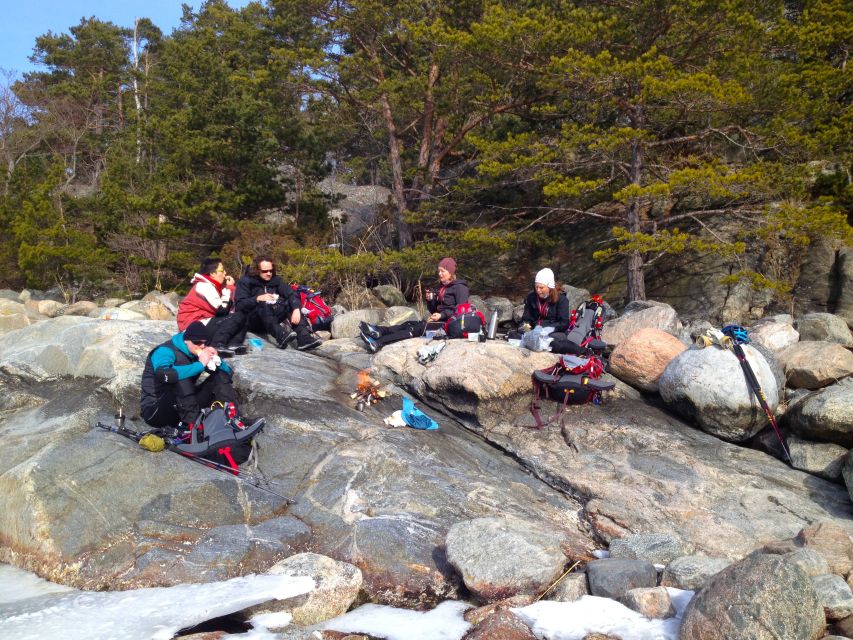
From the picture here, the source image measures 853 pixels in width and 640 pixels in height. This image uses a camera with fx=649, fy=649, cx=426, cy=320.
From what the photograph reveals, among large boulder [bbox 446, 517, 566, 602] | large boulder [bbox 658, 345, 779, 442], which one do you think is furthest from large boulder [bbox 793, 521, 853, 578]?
large boulder [bbox 658, 345, 779, 442]

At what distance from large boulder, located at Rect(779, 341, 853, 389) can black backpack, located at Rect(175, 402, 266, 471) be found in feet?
21.0

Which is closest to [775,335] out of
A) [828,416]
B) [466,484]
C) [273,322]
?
[828,416]

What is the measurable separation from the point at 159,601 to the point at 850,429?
6652 millimetres

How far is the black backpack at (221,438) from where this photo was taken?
19.9 ft

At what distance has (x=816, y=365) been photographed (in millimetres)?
7852

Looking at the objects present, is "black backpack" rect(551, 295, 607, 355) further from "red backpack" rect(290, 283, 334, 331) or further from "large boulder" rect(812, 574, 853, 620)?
"red backpack" rect(290, 283, 334, 331)

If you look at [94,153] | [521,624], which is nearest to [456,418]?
[521,624]

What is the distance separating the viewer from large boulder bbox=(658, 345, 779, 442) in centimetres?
727

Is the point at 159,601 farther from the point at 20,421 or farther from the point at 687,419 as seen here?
the point at 687,419

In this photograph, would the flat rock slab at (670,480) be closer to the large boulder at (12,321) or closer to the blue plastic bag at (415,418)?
the blue plastic bag at (415,418)

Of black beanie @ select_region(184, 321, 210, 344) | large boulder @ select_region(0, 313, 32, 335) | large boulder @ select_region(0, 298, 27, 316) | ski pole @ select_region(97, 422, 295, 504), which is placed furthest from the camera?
large boulder @ select_region(0, 298, 27, 316)

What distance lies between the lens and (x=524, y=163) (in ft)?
40.5

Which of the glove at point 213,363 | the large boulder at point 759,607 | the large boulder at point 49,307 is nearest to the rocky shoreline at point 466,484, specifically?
the large boulder at point 759,607

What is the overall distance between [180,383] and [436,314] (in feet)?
13.2
